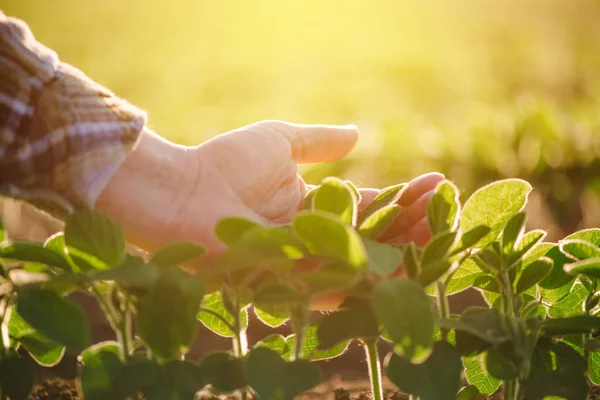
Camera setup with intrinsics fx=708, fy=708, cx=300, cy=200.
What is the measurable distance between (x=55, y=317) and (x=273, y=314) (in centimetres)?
28

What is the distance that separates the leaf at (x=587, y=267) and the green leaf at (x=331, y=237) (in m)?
0.25

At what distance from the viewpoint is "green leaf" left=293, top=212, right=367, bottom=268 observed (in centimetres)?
58

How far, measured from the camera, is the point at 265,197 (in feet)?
4.31

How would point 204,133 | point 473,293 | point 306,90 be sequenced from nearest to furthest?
point 473,293, point 204,133, point 306,90

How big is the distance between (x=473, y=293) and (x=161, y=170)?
1.32 meters

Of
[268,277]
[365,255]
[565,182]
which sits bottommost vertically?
[565,182]

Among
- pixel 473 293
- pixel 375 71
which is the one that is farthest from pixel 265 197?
pixel 375 71

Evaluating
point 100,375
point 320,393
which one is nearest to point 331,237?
point 100,375

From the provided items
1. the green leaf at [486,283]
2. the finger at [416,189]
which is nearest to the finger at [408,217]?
the finger at [416,189]

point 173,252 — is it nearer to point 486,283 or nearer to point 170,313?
point 170,313

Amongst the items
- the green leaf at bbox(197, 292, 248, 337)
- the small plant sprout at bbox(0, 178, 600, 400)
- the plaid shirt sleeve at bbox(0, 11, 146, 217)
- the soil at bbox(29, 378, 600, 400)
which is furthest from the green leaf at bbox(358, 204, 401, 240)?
the soil at bbox(29, 378, 600, 400)

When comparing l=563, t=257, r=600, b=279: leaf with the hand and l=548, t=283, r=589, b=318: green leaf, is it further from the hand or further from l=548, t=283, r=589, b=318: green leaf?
the hand

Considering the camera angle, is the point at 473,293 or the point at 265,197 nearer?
the point at 265,197

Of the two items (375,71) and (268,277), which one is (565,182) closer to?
(268,277)
